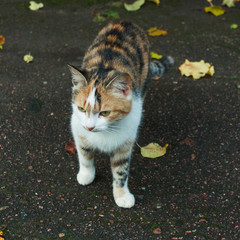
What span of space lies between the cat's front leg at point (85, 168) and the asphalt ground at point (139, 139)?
74 mm

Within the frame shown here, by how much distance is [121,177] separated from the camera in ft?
9.77

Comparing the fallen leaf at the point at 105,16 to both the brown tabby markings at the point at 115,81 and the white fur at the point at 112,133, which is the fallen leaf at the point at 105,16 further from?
the white fur at the point at 112,133

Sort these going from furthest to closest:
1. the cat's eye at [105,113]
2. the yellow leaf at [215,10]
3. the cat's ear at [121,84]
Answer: the yellow leaf at [215,10] → the cat's eye at [105,113] → the cat's ear at [121,84]

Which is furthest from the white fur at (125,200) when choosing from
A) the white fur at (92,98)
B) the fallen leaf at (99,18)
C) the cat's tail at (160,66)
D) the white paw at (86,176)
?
the fallen leaf at (99,18)

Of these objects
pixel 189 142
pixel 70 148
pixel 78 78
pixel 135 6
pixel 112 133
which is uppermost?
pixel 78 78

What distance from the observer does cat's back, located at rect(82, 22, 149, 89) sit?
307 centimetres

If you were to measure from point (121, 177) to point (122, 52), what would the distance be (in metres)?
1.07

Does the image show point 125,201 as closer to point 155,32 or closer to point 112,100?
point 112,100

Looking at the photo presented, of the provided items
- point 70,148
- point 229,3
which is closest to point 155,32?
point 229,3

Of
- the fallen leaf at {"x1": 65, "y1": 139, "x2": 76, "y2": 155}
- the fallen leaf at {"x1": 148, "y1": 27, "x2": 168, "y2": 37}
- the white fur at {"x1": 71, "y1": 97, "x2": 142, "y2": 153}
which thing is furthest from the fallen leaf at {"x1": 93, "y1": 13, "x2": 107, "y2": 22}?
the white fur at {"x1": 71, "y1": 97, "x2": 142, "y2": 153}

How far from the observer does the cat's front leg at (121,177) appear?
9.69 feet

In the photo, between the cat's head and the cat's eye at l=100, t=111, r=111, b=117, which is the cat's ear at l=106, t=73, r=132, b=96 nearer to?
the cat's head

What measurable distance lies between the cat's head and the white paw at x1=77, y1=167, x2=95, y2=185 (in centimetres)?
63

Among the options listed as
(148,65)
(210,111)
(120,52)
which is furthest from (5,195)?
(210,111)
